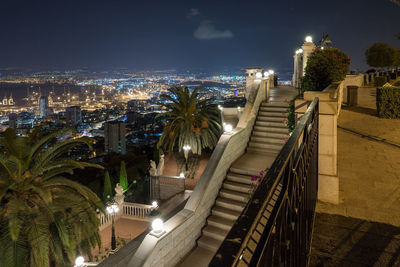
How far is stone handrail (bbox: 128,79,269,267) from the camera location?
681 cm

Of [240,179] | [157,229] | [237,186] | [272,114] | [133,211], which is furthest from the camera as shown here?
[133,211]

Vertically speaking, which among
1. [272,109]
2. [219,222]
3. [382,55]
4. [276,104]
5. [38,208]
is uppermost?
[382,55]

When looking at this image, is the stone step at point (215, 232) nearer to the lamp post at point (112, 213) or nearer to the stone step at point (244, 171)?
the stone step at point (244, 171)

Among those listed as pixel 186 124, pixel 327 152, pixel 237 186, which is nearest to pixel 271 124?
pixel 237 186

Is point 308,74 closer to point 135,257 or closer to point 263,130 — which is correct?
point 263,130

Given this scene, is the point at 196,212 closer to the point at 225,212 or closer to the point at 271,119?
the point at 225,212

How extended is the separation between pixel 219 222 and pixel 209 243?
0.75 m

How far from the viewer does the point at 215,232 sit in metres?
8.78

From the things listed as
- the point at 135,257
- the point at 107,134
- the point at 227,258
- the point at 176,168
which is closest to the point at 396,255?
the point at 227,258

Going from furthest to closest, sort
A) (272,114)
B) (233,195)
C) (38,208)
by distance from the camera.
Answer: (272,114) < (233,195) < (38,208)

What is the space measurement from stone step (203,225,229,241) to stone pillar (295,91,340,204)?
5160 mm

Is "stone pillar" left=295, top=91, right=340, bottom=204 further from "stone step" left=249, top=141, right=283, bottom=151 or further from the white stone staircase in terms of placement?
"stone step" left=249, top=141, right=283, bottom=151

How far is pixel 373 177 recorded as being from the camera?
509 centimetres

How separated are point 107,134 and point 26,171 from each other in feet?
120
